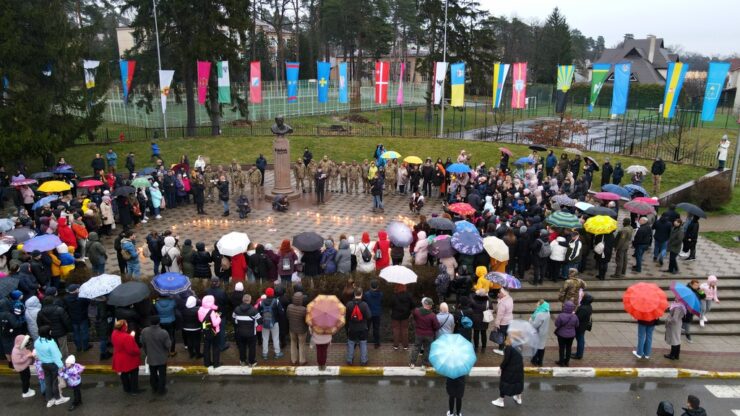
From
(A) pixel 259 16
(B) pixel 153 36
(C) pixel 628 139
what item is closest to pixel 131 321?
(B) pixel 153 36

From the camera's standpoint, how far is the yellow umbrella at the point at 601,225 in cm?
1303

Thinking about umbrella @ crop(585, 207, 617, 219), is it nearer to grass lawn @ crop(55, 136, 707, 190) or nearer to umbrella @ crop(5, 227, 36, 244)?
umbrella @ crop(5, 227, 36, 244)

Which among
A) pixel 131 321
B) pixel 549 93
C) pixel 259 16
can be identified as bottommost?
pixel 131 321

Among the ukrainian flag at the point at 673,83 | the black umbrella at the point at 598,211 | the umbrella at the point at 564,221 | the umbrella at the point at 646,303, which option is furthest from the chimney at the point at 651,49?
the umbrella at the point at 646,303

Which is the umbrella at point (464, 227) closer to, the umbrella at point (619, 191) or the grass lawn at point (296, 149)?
the umbrella at point (619, 191)

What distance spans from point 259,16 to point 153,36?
23.1m

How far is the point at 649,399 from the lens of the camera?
30.4 ft

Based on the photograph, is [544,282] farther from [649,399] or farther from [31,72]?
[31,72]

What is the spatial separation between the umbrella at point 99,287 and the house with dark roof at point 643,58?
230 feet

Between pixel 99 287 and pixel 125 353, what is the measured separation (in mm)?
1696

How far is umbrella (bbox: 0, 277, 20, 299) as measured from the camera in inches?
380

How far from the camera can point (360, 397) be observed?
9.21 meters

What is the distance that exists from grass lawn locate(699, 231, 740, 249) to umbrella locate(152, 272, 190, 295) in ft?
53.2

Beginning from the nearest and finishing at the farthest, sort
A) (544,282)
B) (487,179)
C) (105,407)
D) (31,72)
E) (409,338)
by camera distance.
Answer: (105,407)
(409,338)
(544,282)
(487,179)
(31,72)
